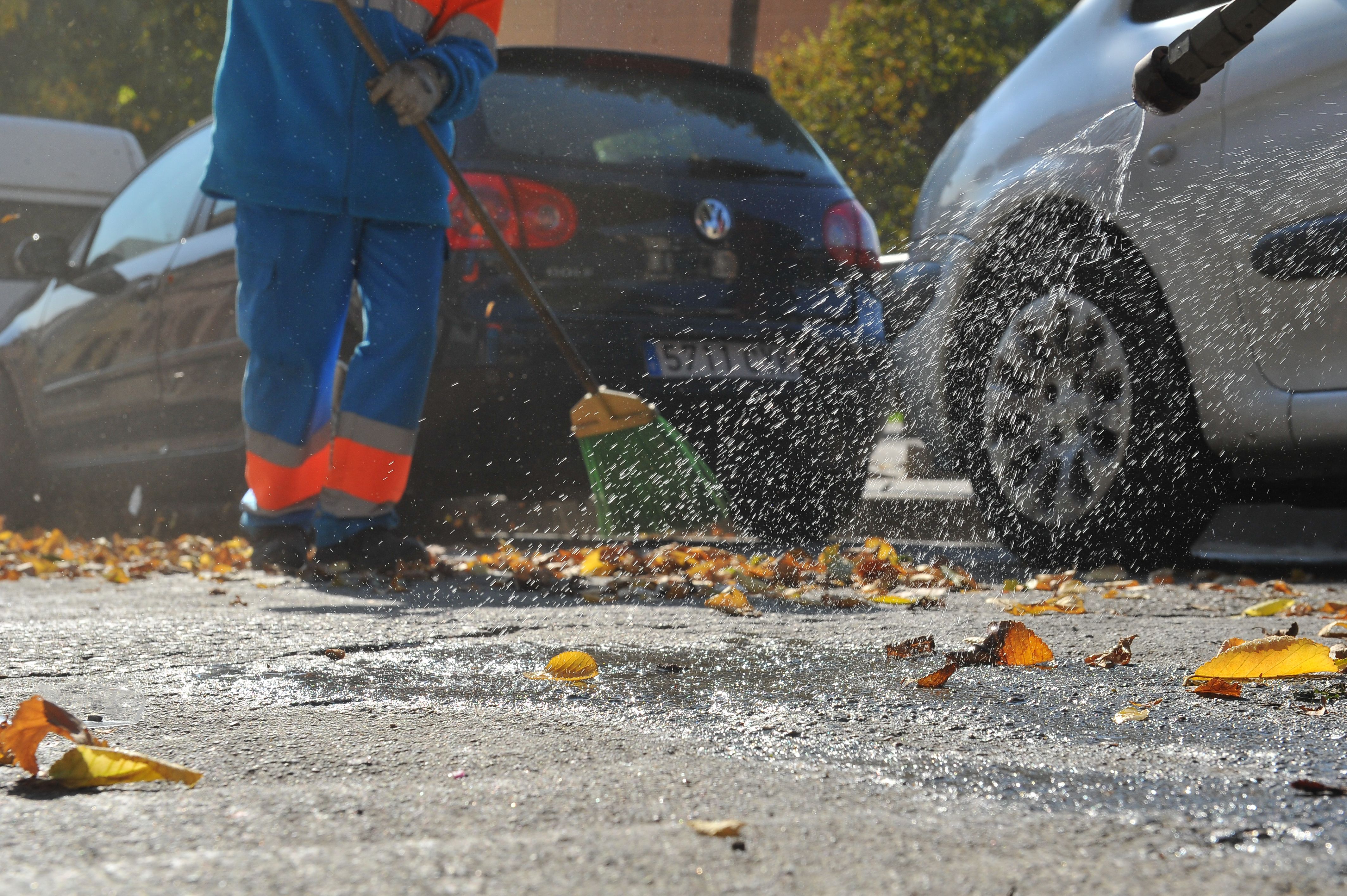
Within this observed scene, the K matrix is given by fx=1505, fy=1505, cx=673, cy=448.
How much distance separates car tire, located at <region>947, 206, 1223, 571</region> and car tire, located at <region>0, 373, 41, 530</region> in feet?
15.9

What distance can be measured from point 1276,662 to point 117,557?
438 cm

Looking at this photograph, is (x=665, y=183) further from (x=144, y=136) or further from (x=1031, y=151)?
(x=144, y=136)

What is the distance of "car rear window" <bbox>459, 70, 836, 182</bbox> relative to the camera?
4.92m

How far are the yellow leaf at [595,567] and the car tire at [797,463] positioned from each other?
739mm

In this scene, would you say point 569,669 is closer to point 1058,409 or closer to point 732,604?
point 732,604

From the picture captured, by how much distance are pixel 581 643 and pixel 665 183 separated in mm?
2344

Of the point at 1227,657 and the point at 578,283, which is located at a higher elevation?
the point at 578,283

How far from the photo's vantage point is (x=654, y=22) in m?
23.7

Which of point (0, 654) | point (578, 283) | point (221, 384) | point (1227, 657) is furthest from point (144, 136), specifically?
point (1227, 657)

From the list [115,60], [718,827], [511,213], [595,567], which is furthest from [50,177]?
[718,827]

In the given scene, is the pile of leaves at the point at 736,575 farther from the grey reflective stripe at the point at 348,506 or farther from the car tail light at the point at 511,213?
the car tail light at the point at 511,213

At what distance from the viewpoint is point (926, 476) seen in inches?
281

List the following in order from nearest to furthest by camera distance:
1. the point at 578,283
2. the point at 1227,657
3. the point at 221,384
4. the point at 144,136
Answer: the point at 1227,657 < the point at 578,283 < the point at 221,384 < the point at 144,136

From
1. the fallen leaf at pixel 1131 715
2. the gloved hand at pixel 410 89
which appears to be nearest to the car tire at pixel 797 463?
the gloved hand at pixel 410 89
